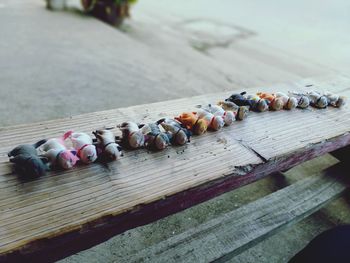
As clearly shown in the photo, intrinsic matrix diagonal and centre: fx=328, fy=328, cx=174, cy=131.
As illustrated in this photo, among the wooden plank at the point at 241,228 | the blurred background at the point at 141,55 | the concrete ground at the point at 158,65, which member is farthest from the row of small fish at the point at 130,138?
the blurred background at the point at 141,55

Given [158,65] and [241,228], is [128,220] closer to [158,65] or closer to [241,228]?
[241,228]

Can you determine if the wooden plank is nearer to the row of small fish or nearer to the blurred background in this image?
the row of small fish

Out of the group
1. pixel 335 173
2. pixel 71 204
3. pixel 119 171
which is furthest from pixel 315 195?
pixel 71 204

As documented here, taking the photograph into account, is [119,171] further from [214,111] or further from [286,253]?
[286,253]

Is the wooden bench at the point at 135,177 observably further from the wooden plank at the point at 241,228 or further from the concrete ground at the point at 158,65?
the concrete ground at the point at 158,65

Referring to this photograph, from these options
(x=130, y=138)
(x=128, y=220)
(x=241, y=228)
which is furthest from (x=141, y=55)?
(x=128, y=220)

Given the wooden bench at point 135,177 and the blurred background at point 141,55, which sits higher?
the wooden bench at point 135,177

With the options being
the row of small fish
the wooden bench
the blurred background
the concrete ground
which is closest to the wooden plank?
the wooden bench
